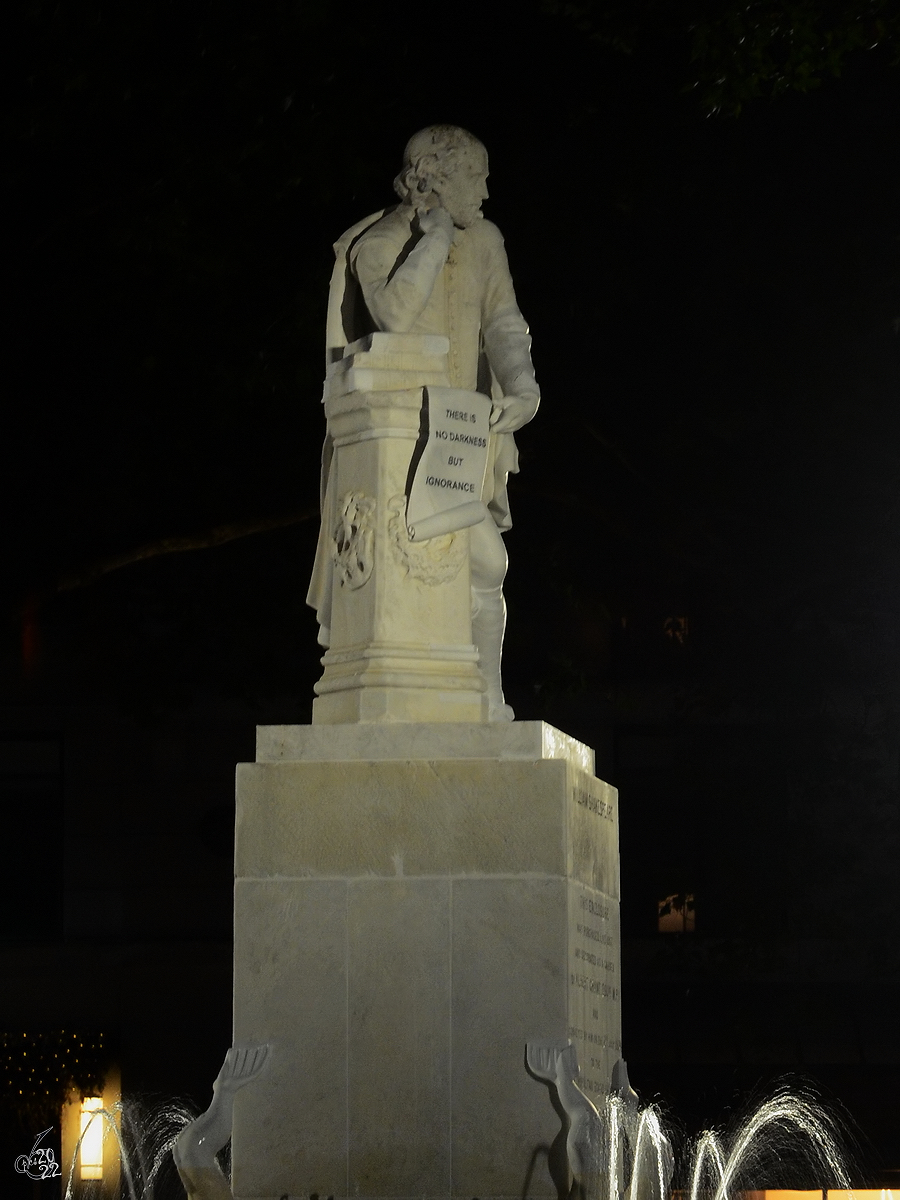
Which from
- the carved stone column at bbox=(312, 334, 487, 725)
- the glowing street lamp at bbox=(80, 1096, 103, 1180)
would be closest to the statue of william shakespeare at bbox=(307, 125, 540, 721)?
the carved stone column at bbox=(312, 334, 487, 725)

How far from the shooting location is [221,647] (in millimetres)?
20016

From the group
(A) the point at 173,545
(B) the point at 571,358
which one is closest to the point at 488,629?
(A) the point at 173,545

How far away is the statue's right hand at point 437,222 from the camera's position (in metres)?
10.1

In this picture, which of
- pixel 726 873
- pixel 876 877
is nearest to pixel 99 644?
pixel 726 873

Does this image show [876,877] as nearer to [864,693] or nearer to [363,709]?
[864,693]

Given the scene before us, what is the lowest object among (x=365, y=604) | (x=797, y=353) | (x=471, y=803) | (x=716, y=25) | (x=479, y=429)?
(x=471, y=803)

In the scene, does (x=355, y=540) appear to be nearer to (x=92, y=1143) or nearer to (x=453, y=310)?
(x=453, y=310)

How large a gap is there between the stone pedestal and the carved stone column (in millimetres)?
263

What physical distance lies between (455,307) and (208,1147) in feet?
12.2

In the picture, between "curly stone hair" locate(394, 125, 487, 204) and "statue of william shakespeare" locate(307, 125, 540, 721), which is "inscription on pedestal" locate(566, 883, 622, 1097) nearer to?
"statue of william shakespeare" locate(307, 125, 540, 721)

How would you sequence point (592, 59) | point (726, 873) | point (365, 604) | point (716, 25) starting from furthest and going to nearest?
point (726, 873)
point (592, 59)
point (716, 25)
point (365, 604)

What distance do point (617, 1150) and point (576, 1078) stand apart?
44cm

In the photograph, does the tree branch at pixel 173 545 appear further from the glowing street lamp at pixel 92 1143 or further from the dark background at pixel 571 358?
the glowing street lamp at pixel 92 1143

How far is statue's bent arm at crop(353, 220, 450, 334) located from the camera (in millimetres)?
9961
